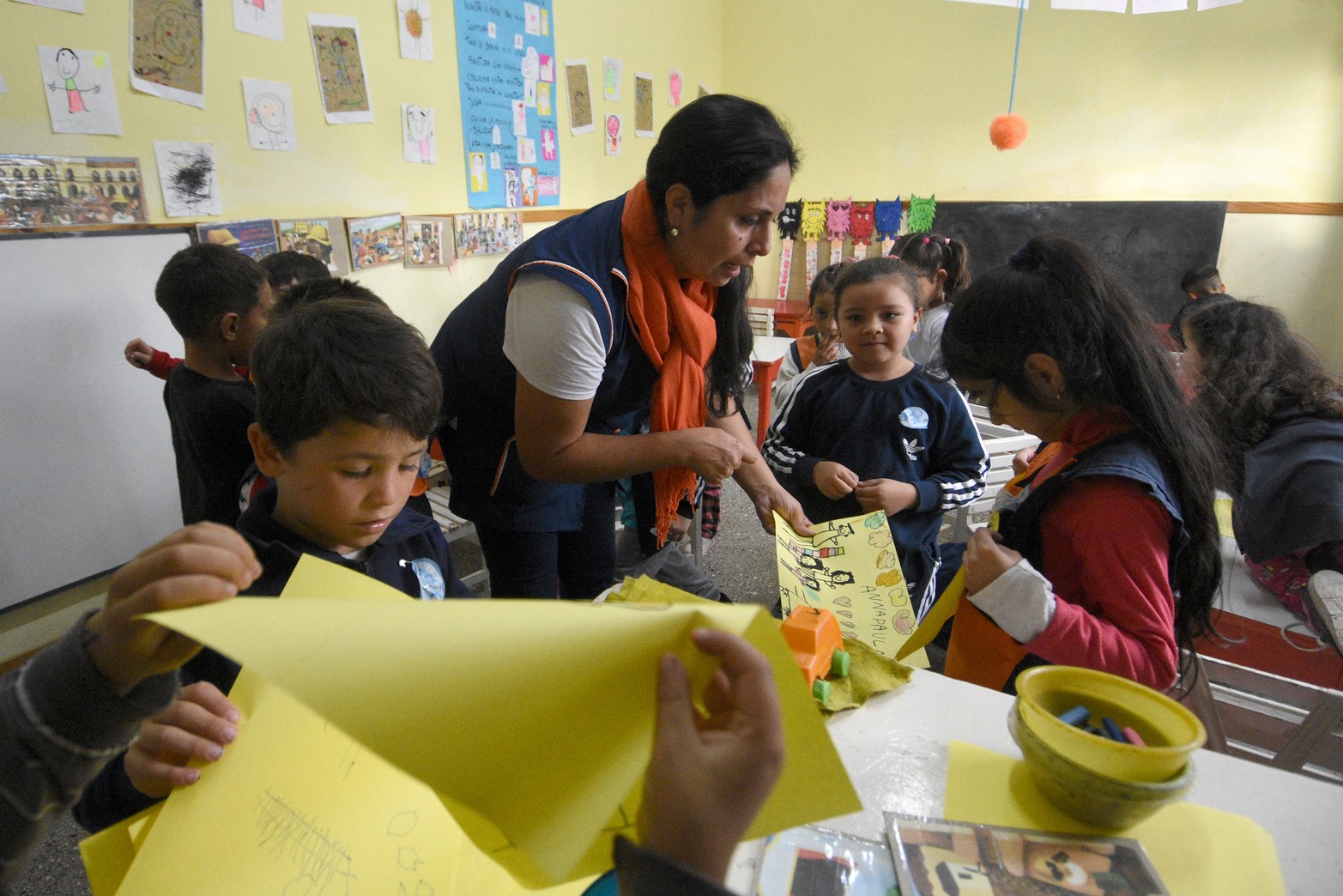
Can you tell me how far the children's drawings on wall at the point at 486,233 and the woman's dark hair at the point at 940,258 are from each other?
5.25ft

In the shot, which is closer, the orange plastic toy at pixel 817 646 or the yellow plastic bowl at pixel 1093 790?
the yellow plastic bowl at pixel 1093 790

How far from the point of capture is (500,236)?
329 cm

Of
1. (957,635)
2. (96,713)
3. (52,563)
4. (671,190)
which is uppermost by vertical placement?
(671,190)

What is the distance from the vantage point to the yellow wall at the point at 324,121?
176 centimetres

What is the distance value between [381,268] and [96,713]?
2551 millimetres

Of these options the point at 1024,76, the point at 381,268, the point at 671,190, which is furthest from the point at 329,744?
the point at 1024,76

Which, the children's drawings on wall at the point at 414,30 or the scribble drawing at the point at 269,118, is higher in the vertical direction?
the children's drawings on wall at the point at 414,30

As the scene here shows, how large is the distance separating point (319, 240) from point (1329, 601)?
2859 mm

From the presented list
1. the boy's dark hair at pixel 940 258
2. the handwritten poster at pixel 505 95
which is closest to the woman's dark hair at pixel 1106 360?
the boy's dark hair at pixel 940 258

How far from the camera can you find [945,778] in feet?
2.31

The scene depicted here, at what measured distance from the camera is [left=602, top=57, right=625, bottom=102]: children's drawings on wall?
12.1ft

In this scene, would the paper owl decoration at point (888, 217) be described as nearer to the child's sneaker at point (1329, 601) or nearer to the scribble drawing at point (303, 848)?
the child's sneaker at point (1329, 601)

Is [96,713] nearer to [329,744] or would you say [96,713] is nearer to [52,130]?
[329,744]

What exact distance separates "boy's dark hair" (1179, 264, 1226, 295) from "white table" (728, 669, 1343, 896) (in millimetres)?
4036
